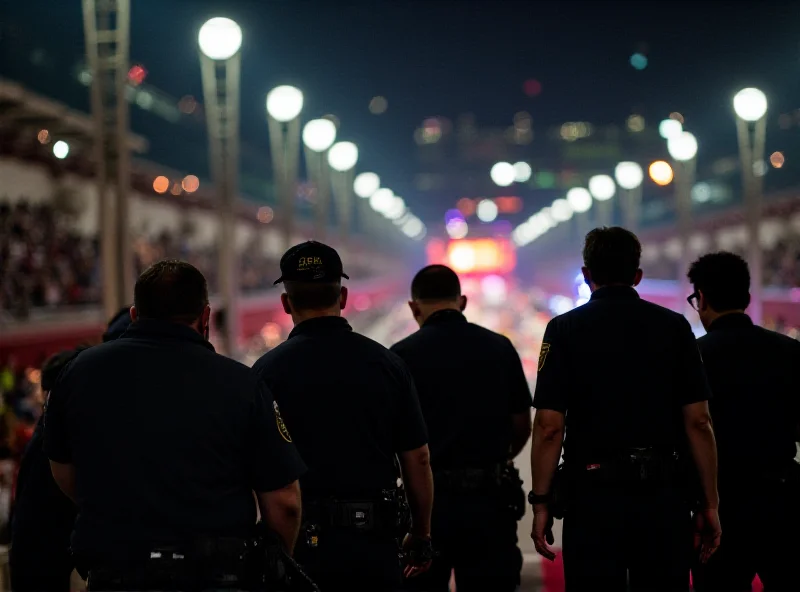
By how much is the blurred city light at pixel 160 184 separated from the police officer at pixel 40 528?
43.2m

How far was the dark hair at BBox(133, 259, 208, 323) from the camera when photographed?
4.27 meters

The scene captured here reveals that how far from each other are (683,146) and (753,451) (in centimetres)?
2316

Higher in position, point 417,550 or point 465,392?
point 465,392

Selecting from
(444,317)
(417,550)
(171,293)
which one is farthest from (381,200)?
(171,293)

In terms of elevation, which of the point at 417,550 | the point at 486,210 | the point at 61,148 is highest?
the point at 486,210

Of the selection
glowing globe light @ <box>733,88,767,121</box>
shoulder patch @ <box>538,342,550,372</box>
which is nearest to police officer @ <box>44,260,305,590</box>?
shoulder patch @ <box>538,342,550,372</box>

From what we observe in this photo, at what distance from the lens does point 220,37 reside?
66.7ft

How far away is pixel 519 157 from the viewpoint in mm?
141875

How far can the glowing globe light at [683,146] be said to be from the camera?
2777cm

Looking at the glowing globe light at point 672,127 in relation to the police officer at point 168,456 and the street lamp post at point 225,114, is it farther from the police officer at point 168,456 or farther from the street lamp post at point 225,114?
the police officer at point 168,456

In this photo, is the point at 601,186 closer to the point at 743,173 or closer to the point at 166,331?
the point at 743,173

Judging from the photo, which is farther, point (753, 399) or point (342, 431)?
point (753, 399)

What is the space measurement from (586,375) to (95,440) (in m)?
2.23

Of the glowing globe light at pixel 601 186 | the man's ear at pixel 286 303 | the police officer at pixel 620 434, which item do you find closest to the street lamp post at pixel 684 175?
the glowing globe light at pixel 601 186
